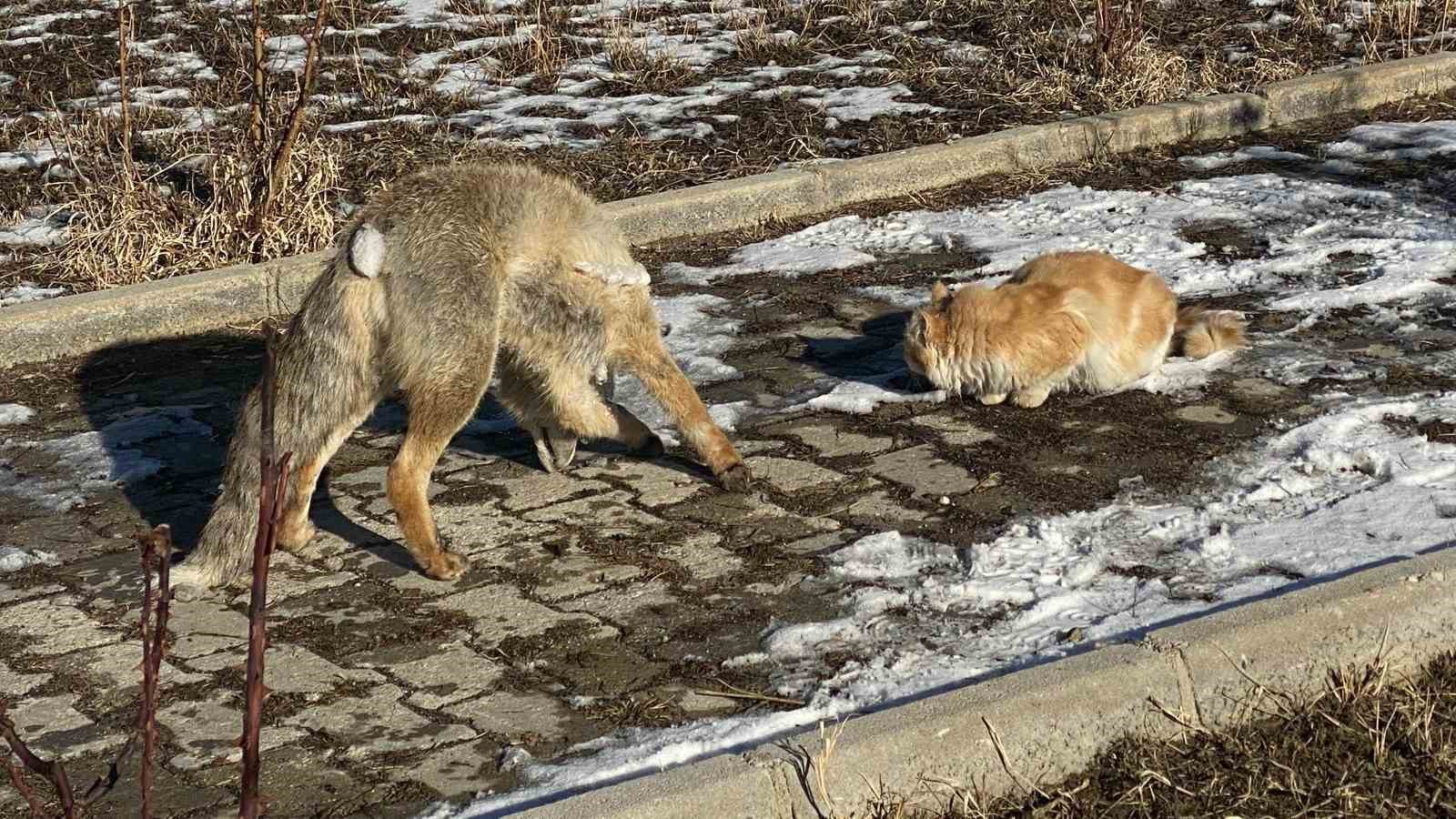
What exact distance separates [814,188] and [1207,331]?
10.2ft

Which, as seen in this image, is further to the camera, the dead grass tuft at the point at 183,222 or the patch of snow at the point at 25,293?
the dead grass tuft at the point at 183,222

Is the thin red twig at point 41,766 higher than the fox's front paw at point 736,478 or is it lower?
higher

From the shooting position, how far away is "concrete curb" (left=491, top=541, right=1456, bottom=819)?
11.6 ft

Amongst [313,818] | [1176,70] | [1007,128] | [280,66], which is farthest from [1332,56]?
[313,818]

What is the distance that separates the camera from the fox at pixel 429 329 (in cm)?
508

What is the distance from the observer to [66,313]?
24.5 feet

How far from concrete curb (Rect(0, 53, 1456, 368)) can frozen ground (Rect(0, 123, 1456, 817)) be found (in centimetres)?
25

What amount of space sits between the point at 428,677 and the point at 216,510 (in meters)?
1.04

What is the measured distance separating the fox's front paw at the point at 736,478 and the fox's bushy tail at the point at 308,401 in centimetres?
117

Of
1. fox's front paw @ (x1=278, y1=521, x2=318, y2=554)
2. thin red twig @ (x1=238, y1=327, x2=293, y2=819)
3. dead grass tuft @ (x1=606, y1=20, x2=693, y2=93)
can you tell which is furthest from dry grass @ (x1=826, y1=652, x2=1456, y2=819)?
dead grass tuft @ (x1=606, y1=20, x2=693, y2=93)

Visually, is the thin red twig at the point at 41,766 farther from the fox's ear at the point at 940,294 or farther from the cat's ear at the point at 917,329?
the fox's ear at the point at 940,294

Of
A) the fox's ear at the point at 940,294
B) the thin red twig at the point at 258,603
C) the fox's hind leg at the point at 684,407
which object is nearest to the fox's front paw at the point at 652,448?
the fox's hind leg at the point at 684,407

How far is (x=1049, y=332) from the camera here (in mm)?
6055

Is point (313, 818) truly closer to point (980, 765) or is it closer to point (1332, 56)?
point (980, 765)
